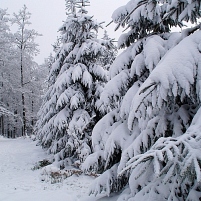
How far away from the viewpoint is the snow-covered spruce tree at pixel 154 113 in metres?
2.16

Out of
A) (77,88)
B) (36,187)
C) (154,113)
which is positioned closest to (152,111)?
(154,113)

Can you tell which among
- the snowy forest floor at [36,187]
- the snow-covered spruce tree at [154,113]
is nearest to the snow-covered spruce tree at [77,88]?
the snowy forest floor at [36,187]

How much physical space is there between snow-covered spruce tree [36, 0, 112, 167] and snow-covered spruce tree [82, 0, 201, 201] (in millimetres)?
5014

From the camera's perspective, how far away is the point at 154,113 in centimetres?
397

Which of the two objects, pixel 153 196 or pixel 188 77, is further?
pixel 153 196

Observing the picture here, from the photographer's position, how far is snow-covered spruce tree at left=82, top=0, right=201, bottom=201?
2158 mm

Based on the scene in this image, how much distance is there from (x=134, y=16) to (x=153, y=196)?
11.5 feet

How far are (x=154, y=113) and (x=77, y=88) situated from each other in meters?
7.47

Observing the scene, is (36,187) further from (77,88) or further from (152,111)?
(152,111)

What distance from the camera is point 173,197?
121 inches

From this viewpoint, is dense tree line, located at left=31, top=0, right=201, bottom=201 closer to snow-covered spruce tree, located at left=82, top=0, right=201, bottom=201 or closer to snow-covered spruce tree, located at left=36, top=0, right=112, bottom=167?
snow-covered spruce tree, located at left=82, top=0, right=201, bottom=201

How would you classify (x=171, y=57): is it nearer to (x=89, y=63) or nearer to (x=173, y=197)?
(x=173, y=197)

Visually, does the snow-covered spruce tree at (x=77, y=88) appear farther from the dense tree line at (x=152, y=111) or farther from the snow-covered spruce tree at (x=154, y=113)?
the snow-covered spruce tree at (x=154, y=113)

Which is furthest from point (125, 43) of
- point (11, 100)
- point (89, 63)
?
point (11, 100)
